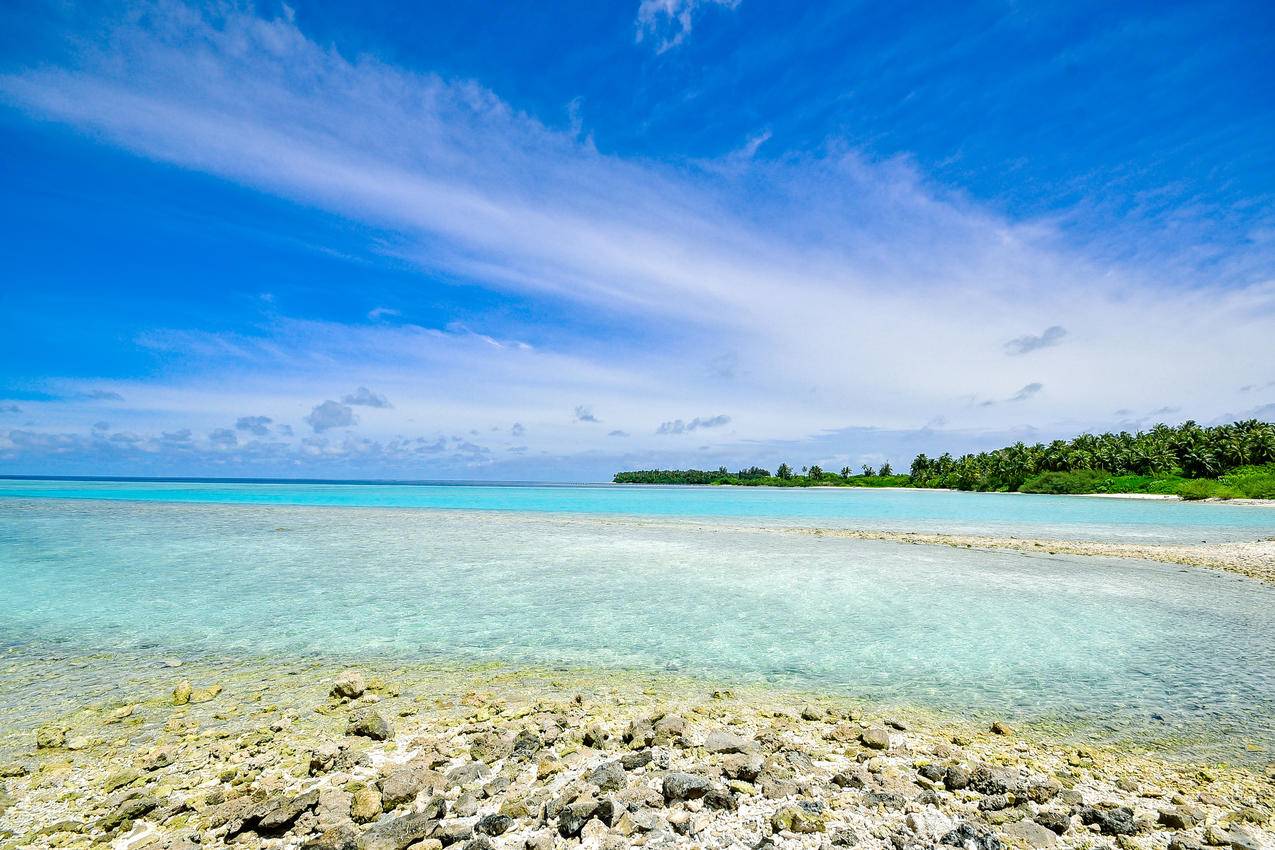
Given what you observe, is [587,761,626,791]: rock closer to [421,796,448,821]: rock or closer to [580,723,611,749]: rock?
[580,723,611,749]: rock

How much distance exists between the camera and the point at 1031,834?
183 inches

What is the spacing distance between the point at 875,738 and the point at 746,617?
7293mm

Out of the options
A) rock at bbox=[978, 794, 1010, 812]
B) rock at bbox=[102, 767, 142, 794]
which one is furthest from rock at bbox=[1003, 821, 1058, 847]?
rock at bbox=[102, 767, 142, 794]

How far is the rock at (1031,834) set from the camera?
4.57 m

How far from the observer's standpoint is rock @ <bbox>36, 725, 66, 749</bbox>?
6508mm

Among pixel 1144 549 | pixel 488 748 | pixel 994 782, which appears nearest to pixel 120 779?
Result: pixel 488 748

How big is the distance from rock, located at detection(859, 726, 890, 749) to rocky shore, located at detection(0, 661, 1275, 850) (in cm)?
2

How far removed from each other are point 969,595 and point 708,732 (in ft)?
41.5

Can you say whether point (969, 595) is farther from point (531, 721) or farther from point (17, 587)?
point (17, 587)

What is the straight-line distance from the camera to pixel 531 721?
7.09m

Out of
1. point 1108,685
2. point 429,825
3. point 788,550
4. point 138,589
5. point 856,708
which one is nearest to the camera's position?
point 429,825

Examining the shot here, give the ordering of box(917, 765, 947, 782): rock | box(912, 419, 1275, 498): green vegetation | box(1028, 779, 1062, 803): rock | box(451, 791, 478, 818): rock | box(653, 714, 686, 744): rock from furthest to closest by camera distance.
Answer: box(912, 419, 1275, 498): green vegetation < box(653, 714, 686, 744): rock < box(917, 765, 947, 782): rock < box(1028, 779, 1062, 803): rock < box(451, 791, 478, 818): rock

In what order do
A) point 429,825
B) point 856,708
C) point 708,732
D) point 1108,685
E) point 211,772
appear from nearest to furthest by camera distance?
point 429,825 < point 211,772 < point 708,732 < point 856,708 < point 1108,685

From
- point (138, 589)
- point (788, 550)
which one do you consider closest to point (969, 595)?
point (788, 550)
